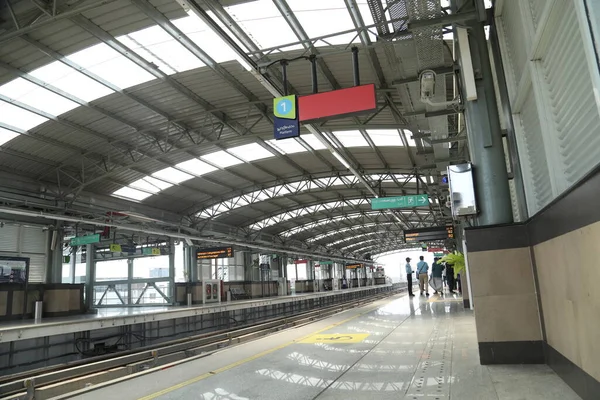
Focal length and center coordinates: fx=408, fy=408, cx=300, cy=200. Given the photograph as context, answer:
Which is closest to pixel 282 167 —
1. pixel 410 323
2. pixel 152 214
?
pixel 152 214

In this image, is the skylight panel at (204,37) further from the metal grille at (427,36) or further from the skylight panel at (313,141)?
the skylight panel at (313,141)

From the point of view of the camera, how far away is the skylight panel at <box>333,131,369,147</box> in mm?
17734

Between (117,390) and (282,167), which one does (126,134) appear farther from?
(117,390)

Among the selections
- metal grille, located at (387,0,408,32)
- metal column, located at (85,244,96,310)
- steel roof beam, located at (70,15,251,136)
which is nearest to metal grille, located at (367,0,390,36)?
metal grille, located at (387,0,408,32)

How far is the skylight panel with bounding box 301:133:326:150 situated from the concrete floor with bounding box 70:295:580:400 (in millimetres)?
12050

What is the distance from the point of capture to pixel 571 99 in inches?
121

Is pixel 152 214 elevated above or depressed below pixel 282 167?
below

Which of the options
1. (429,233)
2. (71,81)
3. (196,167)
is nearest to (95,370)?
(71,81)

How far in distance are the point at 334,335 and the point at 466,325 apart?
2.63 metres

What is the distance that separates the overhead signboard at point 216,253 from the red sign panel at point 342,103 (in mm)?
17359

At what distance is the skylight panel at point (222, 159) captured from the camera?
19.2 metres

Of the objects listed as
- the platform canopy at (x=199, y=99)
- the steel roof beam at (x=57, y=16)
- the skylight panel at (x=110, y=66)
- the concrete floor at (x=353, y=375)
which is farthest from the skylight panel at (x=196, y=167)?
the concrete floor at (x=353, y=375)

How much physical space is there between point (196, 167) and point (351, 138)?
310 inches

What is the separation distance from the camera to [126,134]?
15906mm
